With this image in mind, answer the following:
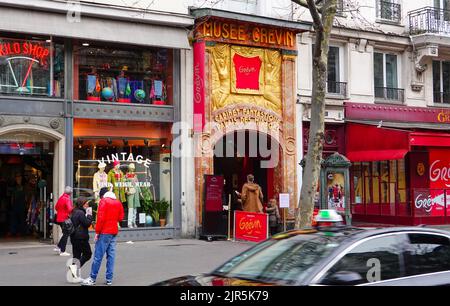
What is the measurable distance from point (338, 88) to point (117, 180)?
29.6 ft

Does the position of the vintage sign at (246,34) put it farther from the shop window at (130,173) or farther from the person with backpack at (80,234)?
the person with backpack at (80,234)

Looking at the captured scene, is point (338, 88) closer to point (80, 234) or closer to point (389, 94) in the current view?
point (389, 94)

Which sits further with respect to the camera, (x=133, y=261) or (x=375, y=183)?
(x=375, y=183)

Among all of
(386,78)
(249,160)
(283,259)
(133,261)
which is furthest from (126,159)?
(283,259)

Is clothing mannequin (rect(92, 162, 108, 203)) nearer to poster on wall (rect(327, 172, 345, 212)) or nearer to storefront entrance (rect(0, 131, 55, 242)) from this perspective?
storefront entrance (rect(0, 131, 55, 242))

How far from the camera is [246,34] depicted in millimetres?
19578

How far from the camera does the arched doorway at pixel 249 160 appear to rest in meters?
20.4

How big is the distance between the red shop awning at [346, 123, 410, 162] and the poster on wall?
9.38ft

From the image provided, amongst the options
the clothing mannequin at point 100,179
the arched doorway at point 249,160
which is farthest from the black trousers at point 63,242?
the arched doorway at point 249,160

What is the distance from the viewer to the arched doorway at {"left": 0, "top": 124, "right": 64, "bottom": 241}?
16.6m

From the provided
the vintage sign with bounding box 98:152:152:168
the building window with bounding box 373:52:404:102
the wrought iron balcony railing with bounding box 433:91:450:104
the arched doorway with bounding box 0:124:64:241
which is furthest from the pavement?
the wrought iron balcony railing with bounding box 433:91:450:104

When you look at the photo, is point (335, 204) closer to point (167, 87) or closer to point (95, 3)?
point (167, 87)

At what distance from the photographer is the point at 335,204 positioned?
1853 cm
